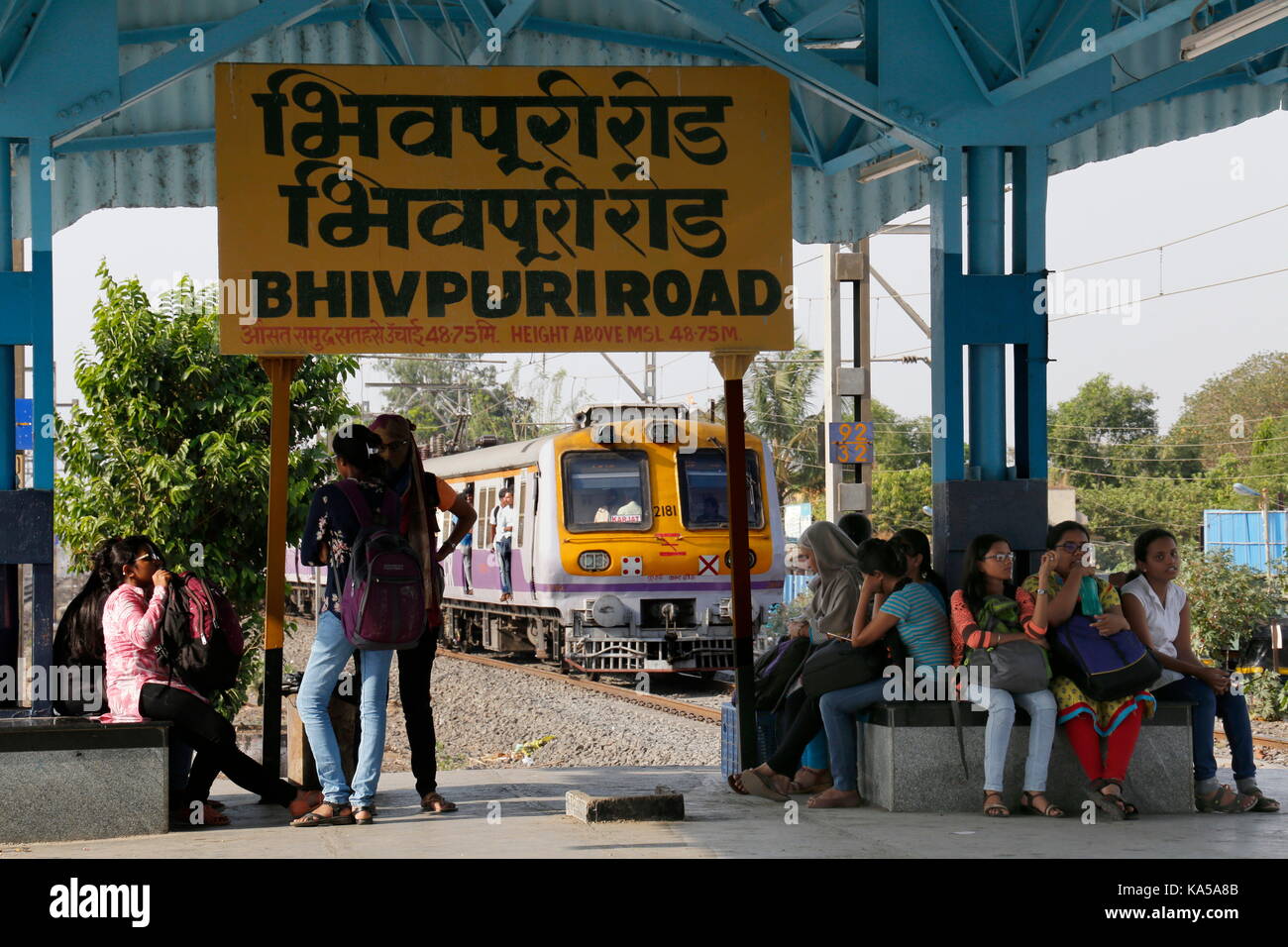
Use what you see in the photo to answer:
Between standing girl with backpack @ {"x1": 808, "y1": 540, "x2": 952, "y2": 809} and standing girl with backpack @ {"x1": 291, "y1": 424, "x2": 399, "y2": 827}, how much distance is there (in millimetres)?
2049

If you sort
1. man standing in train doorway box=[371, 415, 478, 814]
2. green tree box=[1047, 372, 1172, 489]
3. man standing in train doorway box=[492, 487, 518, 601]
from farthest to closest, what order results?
green tree box=[1047, 372, 1172, 489] < man standing in train doorway box=[492, 487, 518, 601] < man standing in train doorway box=[371, 415, 478, 814]

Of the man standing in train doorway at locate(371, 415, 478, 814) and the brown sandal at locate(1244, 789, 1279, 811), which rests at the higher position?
the man standing in train doorway at locate(371, 415, 478, 814)

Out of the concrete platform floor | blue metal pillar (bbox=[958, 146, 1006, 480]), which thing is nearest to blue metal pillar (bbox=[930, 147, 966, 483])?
blue metal pillar (bbox=[958, 146, 1006, 480])

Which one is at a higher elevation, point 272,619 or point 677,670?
point 272,619

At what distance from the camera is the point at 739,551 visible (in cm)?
797

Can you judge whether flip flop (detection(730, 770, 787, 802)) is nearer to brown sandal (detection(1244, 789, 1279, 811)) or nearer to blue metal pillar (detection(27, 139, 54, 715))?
brown sandal (detection(1244, 789, 1279, 811))

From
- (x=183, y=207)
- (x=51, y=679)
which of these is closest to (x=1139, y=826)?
(x=51, y=679)

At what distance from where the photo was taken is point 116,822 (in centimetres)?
674

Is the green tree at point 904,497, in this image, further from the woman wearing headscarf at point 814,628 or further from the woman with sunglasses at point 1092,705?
the woman with sunglasses at point 1092,705

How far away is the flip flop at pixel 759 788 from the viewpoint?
781 centimetres

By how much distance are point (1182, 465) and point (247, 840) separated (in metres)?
65.7

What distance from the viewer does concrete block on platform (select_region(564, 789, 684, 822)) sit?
699 cm
